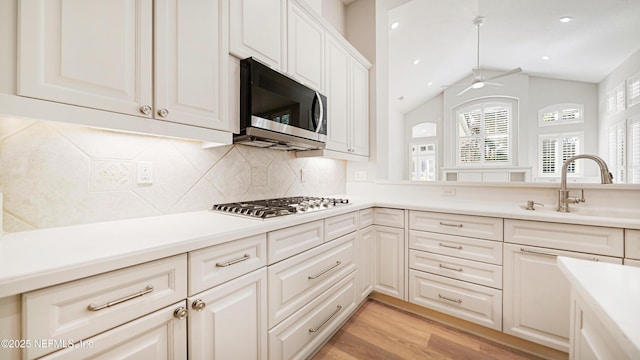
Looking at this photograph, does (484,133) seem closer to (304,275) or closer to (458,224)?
(458,224)

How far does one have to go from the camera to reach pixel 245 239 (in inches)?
40.6

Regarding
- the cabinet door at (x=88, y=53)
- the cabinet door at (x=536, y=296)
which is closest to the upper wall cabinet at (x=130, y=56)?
the cabinet door at (x=88, y=53)

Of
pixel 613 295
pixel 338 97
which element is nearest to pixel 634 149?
pixel 338 97

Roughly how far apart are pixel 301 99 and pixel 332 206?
772mm

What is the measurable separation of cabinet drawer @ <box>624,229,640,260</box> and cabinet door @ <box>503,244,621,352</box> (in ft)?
0.40

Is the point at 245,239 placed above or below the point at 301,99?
below

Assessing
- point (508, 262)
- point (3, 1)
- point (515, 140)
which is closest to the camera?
point (3, 1)

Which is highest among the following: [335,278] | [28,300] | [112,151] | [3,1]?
[3,1]

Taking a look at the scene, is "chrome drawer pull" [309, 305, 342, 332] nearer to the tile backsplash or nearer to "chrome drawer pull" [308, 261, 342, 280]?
"chrome drawer pull" [308, 261, 342, 280]

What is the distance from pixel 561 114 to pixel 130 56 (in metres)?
8.39

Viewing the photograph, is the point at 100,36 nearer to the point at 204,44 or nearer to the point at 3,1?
the point at 3,1

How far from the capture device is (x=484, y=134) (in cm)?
681

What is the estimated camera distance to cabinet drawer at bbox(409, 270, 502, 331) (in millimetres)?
1594

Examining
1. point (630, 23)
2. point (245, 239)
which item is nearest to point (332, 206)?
point (245, 239)
